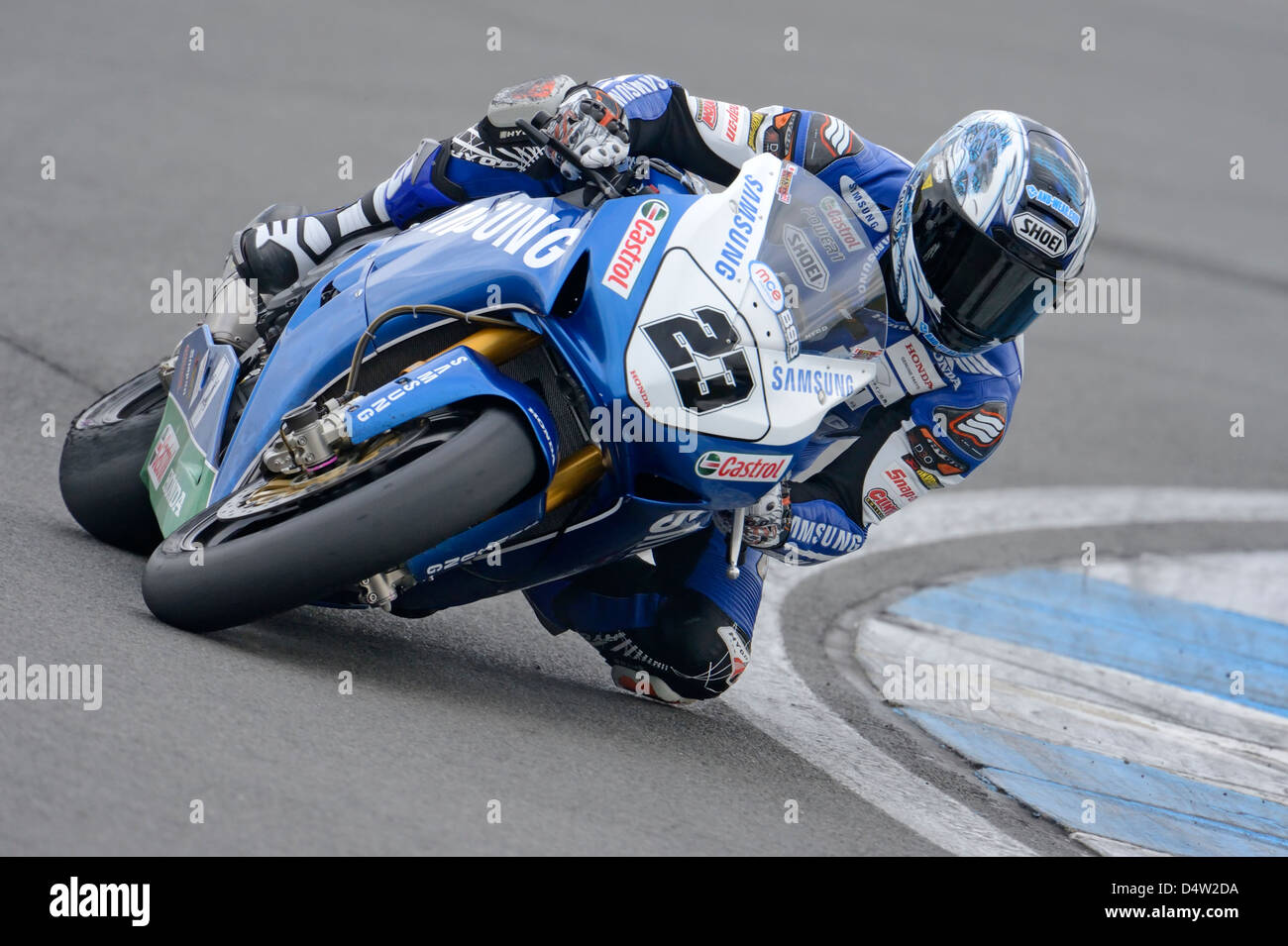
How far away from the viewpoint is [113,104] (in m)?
8.32

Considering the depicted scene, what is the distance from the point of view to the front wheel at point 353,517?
2.90m

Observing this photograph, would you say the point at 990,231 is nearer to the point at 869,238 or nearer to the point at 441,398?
the point at 869,238

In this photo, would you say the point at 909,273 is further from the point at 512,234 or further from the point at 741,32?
the point at 741,32

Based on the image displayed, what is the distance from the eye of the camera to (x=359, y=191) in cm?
787

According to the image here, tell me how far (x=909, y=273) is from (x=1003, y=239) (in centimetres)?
25

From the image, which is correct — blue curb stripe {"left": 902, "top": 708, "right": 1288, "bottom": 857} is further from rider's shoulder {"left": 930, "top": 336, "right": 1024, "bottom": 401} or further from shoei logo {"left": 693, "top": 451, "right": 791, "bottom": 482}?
shoei logo {"left": 693, "top": 451, "right": 791, "bottom": 482}

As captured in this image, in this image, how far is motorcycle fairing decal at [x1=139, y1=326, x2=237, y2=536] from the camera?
3.63 metres

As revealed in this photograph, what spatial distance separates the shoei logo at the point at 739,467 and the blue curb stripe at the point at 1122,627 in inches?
103

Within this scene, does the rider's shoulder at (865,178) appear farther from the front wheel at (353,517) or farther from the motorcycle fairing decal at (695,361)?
the front wheel at (353,517)

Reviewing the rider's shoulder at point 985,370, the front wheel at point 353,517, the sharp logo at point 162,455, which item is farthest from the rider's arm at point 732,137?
the sharp logo at point 162,455

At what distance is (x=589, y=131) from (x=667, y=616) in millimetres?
1408

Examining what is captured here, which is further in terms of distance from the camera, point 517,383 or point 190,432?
point 190,432

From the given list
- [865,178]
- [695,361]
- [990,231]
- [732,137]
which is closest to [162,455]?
[695,361]
